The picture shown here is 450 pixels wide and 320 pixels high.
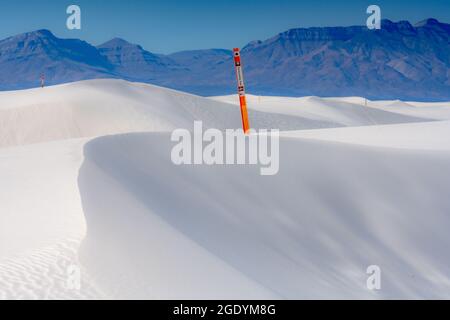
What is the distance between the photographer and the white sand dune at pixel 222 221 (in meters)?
6.54

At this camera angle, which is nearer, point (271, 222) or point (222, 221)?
point (222, 221)

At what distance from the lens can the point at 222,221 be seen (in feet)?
33.0

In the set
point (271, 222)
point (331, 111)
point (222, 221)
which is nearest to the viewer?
point (222, 221)

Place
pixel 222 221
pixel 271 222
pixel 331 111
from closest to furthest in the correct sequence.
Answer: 1. pixel 222 221
2. pixel 271 222
3. pixel 331 111

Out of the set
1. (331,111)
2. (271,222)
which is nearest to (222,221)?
(271,222)

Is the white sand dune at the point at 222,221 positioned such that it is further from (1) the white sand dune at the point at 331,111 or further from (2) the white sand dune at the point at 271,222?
(1) the white sand dune at the point at 331,111

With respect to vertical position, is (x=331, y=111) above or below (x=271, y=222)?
above

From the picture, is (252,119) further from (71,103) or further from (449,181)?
(449,181)

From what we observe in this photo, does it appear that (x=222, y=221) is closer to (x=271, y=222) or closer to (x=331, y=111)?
(x=271, y=222)

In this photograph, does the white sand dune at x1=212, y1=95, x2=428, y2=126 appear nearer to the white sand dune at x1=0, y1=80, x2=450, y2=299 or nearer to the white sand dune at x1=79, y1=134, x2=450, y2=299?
the white sand dune at x1=0, y1=80, x2=450, y2=299

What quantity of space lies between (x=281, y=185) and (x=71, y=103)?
26.7m

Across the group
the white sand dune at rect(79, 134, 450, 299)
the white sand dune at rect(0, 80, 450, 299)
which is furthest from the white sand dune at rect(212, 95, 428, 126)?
the white sand dune at rect(79, 134, 450, 299)

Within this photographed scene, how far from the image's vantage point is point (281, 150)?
46.3 feet
